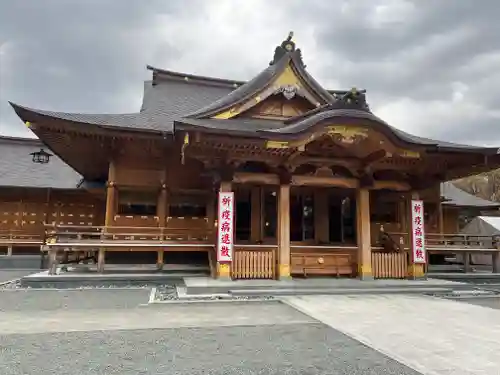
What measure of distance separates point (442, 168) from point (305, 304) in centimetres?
651

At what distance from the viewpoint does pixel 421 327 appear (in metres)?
5.50

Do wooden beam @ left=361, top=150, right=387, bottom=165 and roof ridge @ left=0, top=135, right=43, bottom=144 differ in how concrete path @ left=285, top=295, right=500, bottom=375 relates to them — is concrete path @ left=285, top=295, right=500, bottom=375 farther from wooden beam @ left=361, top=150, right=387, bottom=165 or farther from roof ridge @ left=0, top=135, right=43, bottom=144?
roof ridge @ left=0, top=135, right=43, bottom=144

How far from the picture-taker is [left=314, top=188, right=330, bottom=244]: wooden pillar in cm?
1301

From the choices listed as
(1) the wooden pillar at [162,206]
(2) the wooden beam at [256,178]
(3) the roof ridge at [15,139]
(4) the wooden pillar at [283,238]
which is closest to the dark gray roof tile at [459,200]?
(4) the wooden pillar at [283,238]

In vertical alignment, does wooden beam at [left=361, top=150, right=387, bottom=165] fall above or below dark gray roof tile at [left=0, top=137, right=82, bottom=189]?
below

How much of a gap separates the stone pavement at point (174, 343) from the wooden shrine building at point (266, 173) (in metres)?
3.28

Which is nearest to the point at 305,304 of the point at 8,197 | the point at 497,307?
the point at 497,307

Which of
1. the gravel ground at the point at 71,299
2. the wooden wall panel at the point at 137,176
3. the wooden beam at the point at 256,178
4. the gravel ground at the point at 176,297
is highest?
the wooden wall panel at the point at 137,176

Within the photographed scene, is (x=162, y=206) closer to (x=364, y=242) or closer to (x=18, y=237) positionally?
(x=364, y=242)

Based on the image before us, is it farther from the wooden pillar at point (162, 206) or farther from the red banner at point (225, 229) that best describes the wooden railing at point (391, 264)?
the wooden pillar at point (162, 206)

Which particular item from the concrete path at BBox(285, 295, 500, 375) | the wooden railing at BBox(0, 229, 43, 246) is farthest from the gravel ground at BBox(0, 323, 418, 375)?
the wooden railing at BBox(0, 229, 43, 246)

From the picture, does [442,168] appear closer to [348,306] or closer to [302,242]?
[302,242]

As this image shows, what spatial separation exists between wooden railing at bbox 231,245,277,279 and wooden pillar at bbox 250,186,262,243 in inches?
98.7

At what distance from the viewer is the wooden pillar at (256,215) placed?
488 inches
